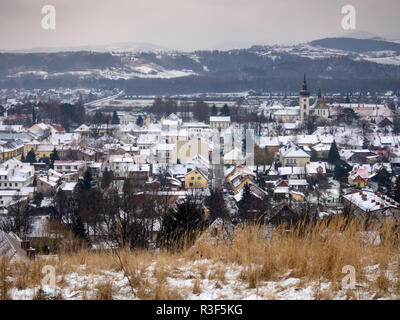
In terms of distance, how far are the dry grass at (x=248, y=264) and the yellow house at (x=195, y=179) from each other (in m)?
11.4

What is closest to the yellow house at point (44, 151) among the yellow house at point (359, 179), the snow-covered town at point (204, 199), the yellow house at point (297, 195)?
the snow-covered town at point (204, 199)

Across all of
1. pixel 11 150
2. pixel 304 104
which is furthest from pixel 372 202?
pixel 304 104

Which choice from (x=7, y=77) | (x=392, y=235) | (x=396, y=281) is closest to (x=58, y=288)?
(x=396, y=281)

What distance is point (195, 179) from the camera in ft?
46.5

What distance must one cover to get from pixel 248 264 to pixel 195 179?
1198cm

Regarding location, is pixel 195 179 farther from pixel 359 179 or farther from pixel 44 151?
pixel 44 151

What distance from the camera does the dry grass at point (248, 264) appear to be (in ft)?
6.55

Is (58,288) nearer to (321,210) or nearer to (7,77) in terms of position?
(321,210)

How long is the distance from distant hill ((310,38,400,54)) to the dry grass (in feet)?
142

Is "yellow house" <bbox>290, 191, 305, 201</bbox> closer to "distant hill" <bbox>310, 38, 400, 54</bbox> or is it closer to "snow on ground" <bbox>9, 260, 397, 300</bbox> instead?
"snow on ground" <bbox>9, 260, 397, 300</bbox>

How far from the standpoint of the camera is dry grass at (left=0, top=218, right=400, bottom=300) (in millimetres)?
1997

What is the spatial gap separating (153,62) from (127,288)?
80.1 m

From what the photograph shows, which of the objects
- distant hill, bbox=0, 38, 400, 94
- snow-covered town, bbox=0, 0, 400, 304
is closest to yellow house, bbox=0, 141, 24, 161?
snow-covered town, bbox=0, 0, 400, 304

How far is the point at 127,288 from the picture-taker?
2057mm
